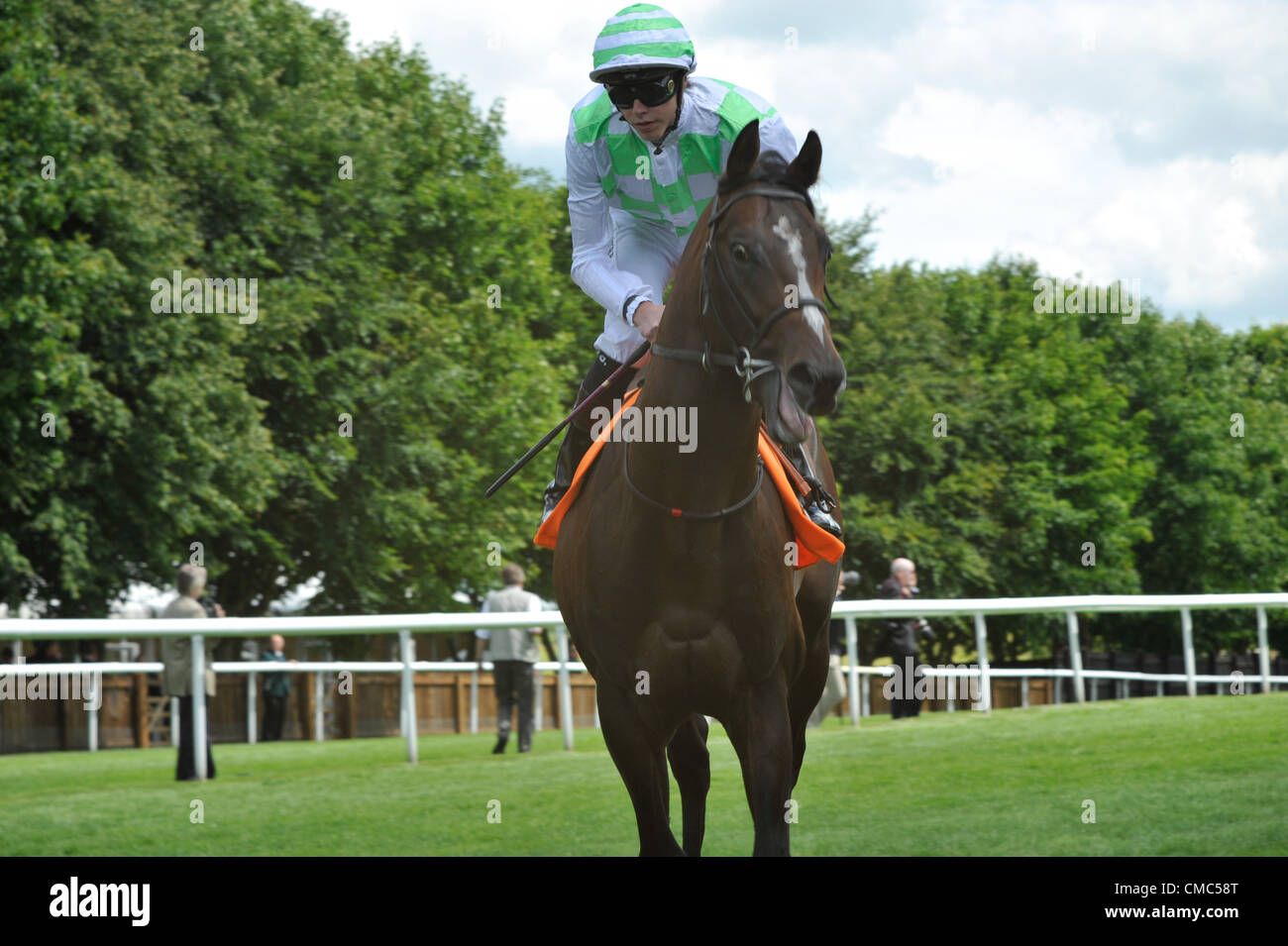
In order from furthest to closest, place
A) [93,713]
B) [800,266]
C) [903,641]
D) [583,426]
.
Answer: [93,713] < [903,641] < [583,426] < [800,266]

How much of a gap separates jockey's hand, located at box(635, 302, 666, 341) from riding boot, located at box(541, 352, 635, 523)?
1.99 ft

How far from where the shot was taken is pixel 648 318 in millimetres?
4977

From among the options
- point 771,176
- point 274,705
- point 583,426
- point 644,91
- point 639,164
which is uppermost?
point 644,91

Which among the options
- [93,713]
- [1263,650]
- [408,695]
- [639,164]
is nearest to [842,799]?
[408,695]

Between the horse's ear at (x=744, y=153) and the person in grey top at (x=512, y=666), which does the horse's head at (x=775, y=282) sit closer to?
the horse's ear at (x=744, y=153)

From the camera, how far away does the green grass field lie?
7.95 metres

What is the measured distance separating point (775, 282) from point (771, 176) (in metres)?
0.40

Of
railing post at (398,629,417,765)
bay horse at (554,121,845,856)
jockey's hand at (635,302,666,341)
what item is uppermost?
jockey's hand at (635,302,666,341)

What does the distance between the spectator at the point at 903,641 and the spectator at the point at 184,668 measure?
21.5 feet

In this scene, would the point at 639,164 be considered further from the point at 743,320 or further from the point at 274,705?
the point at 274,705

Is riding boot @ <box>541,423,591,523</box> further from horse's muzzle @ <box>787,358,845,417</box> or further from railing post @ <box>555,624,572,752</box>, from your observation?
railing post @ <box>555,624,572,752</box>

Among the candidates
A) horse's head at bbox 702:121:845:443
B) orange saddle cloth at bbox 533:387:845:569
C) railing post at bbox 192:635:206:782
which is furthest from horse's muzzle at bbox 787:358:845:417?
railing post at bbox 192:635:206:782

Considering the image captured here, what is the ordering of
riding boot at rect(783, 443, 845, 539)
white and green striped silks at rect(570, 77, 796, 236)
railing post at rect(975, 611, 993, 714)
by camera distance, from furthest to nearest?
railing post at rect(975, 611, 993, 714) < riding boot at rect(783, 443, 845, 539) < white and green striped silks at rect(570, 77, 796, 236)

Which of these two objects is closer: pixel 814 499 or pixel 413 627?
pixel 814 499
